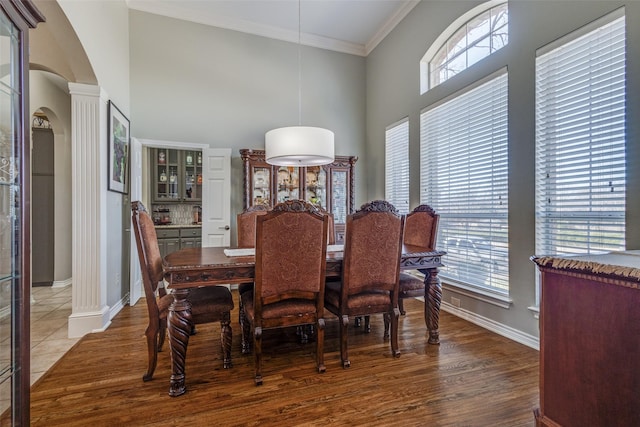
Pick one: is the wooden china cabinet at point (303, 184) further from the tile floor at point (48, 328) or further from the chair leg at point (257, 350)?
the chair leg at point (257, 350)

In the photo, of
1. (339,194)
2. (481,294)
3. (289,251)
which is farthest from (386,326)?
(339,194)

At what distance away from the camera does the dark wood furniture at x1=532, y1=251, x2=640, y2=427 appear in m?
1.09

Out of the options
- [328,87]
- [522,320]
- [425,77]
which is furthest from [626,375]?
[328,87]

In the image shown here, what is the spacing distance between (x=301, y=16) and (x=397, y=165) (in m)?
2.47

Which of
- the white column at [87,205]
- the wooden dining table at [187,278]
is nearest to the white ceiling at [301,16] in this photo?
the white column at [87,205]

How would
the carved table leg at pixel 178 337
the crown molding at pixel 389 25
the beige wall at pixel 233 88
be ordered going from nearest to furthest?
the carved table leg at pixel 178 337 < the crown molding at pixel 389 25 < the beige wall at pixel 233 88

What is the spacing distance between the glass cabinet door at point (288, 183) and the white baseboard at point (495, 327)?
8.14ft

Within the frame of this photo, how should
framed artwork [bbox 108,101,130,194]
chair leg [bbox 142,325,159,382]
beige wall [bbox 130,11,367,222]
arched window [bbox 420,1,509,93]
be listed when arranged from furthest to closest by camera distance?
beige wall [bbox 130,11,367,222] < framed artwork [bbox 108,101,130,194] < arched window [bbox 420,1,509,93] < chair leg [bbox 142,325,159,382]

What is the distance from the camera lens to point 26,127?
4.40 feet

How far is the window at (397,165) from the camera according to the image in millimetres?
4230

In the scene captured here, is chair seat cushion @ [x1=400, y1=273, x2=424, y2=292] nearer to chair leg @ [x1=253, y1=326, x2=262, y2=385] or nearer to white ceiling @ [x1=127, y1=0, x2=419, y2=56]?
chair leg @ [x1=253, y1=326, x2=262, y2=385]

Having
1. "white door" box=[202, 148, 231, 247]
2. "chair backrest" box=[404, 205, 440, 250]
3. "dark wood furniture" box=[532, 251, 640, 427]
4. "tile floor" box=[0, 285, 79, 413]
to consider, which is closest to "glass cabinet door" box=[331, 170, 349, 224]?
"white door" box=[202, 148, 231, 247]

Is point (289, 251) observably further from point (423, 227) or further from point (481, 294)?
point (481, 294)

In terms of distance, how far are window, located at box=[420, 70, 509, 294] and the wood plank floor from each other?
737 mm
